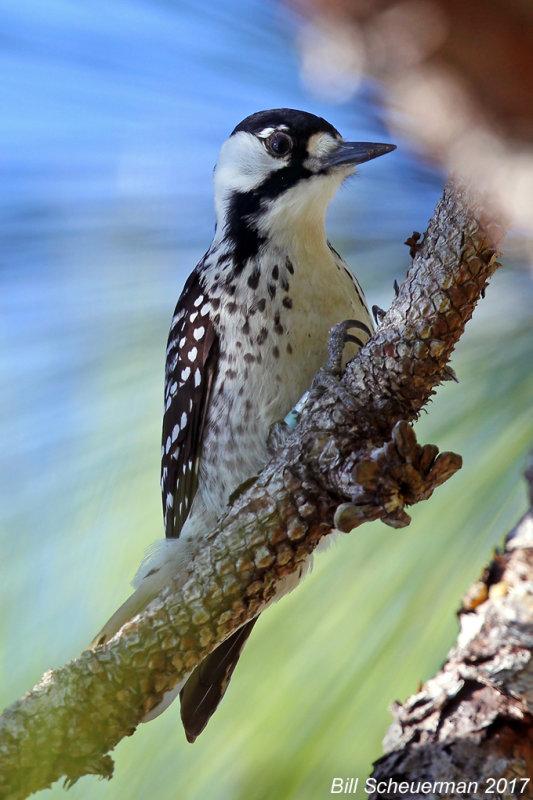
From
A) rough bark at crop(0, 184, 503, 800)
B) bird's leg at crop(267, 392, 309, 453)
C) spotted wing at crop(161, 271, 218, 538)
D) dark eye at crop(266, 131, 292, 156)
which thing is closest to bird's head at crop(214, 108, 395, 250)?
dark eye at crop(266, 131, 292, 156)

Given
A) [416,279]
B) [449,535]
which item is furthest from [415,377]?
[449,535]

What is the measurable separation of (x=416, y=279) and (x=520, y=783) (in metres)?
0.62

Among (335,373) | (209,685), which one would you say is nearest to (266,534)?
(335,373)

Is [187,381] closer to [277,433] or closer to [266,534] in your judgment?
[277,433]

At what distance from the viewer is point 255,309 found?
1.40m

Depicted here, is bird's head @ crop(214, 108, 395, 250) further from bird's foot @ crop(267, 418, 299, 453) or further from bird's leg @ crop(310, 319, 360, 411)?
bird's foot @ crop(267, 418, 299, 453)

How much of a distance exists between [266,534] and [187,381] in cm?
62

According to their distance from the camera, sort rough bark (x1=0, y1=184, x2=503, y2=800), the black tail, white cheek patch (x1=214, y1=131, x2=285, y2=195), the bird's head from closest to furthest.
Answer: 1. rough bark (x1=0, y1=184, x2=503, y2=800)
2. the black tail
3. the bird's head
4. white cheek patch (x1=214, y1=131, x2=285, y2=195)

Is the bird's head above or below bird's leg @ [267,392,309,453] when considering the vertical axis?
above

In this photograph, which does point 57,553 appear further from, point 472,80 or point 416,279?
point 472,80

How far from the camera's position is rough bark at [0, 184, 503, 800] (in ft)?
2.73

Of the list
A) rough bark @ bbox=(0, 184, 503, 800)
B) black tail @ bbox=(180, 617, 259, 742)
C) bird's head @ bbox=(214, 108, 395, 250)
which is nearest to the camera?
rough bark @ bbox=(0, 184, 503, 800)

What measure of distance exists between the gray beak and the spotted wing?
1.16ft

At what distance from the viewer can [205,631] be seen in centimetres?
94
